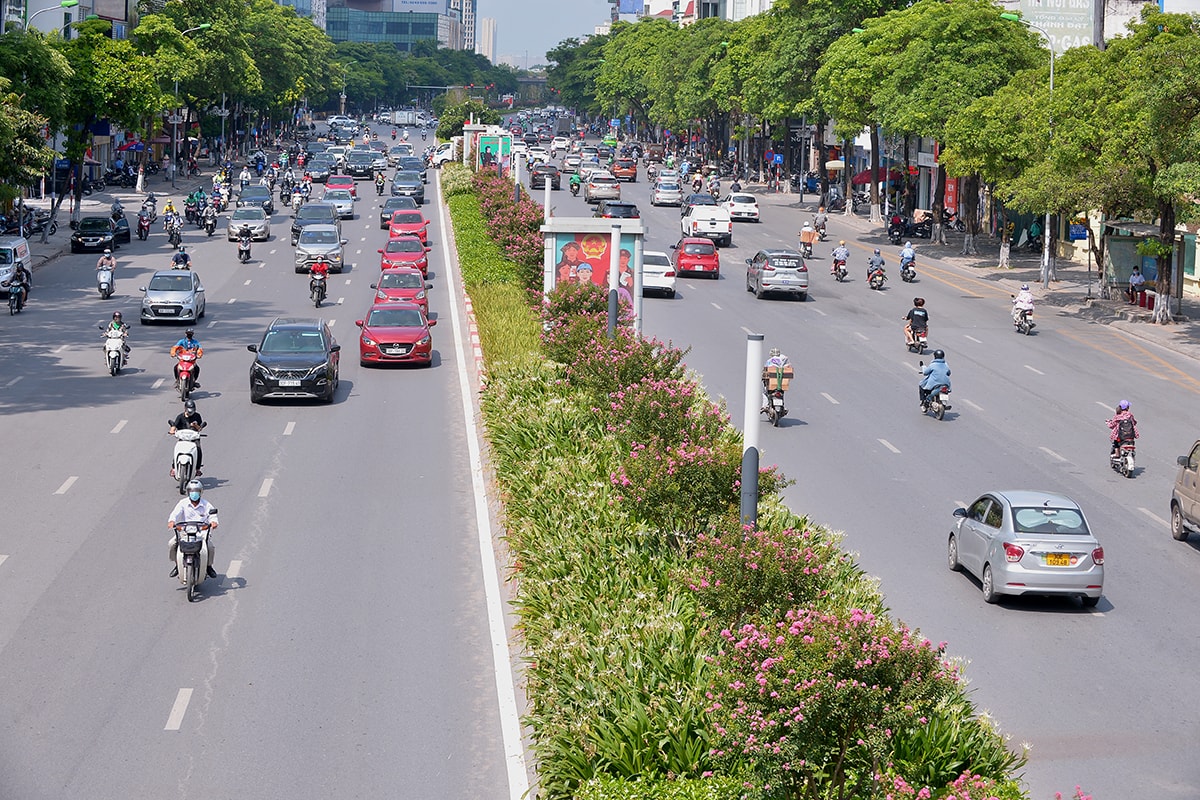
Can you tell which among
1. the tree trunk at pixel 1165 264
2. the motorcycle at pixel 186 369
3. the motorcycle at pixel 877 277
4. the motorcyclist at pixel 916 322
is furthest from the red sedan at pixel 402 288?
the tree trunk at pixel 1165 264

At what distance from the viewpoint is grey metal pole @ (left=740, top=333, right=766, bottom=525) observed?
13898mm

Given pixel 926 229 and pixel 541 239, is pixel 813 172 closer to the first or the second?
pixel 926 229

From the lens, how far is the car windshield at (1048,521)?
19969 mm

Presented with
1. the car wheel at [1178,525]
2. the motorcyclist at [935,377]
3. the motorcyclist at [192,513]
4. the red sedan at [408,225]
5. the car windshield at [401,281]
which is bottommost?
the car wheel at [1178,525]

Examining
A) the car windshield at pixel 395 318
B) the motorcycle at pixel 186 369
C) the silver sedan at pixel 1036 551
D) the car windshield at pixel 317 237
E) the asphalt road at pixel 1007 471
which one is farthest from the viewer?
the car windshield at pixel 317 237

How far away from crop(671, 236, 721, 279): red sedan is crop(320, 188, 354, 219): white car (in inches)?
967

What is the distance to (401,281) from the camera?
4347cm

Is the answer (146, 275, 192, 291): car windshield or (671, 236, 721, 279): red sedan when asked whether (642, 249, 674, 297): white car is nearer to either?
(671, 236, 721, 279): red sedan

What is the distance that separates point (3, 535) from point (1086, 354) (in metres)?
29.4

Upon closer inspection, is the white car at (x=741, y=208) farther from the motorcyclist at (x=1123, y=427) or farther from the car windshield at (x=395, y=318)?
the motorcyclist at (x=1123, y=427)

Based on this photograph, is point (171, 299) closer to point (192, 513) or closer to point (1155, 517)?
point (192, 513)

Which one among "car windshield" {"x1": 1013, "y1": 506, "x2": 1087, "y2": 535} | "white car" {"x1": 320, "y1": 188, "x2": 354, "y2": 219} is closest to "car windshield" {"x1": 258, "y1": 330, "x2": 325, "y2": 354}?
"car windshield" {"x1": 1013, "y1": 506, "x2": 1087, "y2": 535}

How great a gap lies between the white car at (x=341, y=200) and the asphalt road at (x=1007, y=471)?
84.6ft

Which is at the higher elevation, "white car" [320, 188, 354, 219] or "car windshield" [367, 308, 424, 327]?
"white car" [320, 188, 354, 219]
